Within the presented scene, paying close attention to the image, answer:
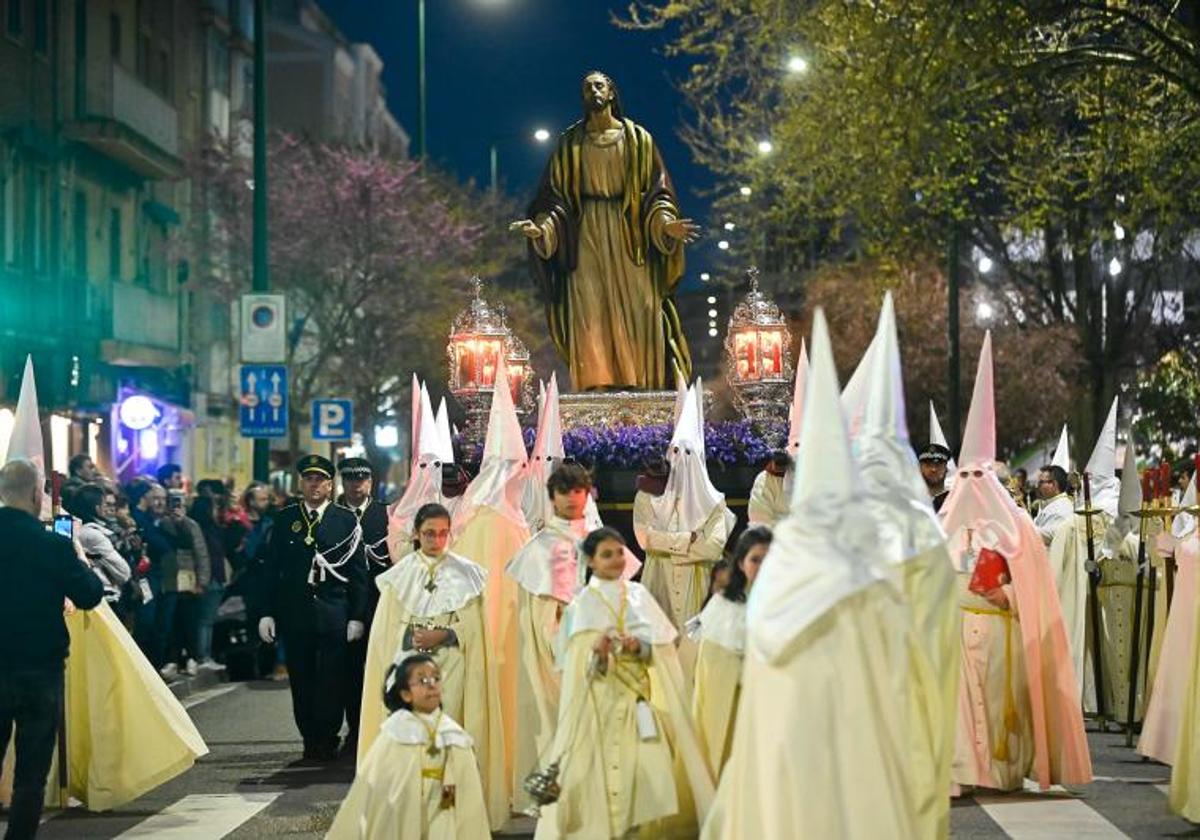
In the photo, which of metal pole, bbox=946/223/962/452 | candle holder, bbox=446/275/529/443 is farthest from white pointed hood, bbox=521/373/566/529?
metal pole, bbox=946/223/962/452

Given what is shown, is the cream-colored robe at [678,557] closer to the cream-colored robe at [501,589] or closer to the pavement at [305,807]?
the cream-colored robe at [501,589]

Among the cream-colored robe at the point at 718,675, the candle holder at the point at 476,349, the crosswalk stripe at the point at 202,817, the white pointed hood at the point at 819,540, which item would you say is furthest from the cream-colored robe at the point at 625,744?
the candle holder at the point at 476,349

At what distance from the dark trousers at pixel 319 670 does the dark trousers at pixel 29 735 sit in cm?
450

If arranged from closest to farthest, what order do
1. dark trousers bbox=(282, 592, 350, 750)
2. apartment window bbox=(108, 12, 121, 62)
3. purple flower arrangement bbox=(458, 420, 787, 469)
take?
dark trousers bbox=(282, 592, 350, 750), purple flower arrangement bbox=(458, 420, 787, 469), apartment window bbox=(108, 12, 121, 62)

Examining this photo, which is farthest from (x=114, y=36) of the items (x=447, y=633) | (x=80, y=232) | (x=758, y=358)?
(x=447, y=633)

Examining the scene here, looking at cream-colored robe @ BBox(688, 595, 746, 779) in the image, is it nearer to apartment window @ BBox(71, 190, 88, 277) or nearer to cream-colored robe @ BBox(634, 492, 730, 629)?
cream-colored robe @ BBox(634, 492, 730, 629)

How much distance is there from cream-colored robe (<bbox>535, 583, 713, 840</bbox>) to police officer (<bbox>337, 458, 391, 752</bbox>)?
565 cm

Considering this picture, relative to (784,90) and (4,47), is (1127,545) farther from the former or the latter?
(4,47)

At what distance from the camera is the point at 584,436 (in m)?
18.9

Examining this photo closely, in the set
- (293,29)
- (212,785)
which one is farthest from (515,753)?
(293,29)

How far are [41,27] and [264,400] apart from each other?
13.2m

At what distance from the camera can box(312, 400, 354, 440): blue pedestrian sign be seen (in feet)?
99.0

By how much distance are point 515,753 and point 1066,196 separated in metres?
23.4

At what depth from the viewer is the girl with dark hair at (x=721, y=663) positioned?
1038cm
